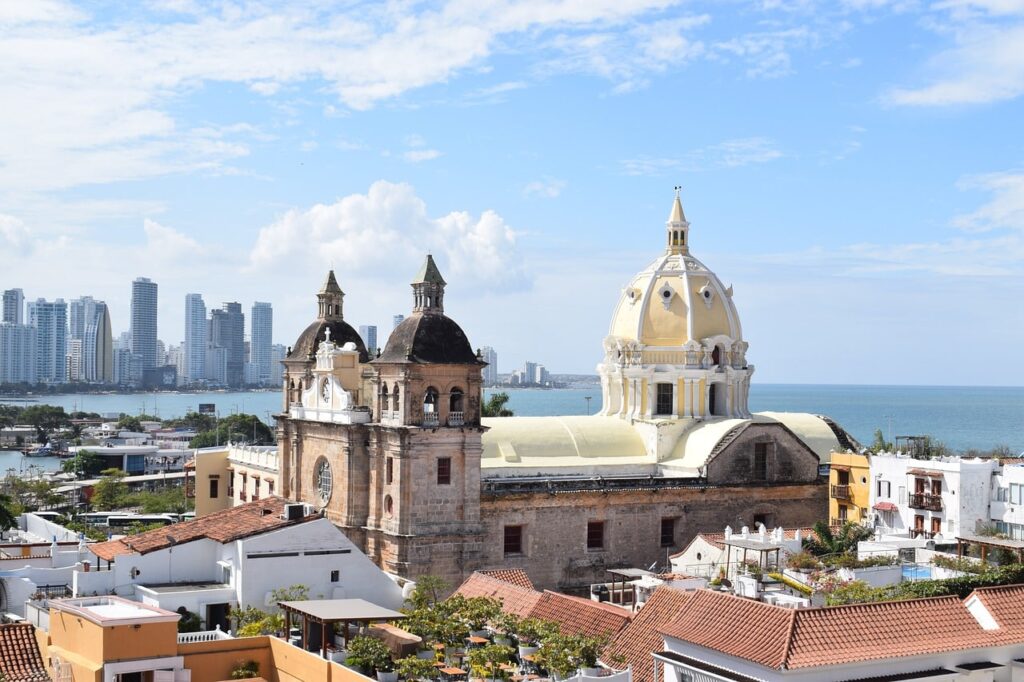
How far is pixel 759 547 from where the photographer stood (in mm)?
42781

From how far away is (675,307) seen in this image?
59750 millimetres

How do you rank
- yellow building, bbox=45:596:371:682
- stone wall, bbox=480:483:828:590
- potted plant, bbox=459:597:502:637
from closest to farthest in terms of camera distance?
yellow building, bbox=45:596:371:682 < potted plant, bbox=459:597:502:637 < stone wall, bbox=480:483:828:590

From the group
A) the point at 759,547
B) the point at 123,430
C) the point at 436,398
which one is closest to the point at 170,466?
the point at 123,430

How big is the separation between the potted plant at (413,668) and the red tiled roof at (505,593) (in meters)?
7.27

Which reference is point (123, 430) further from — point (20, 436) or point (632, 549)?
point (632, 549)

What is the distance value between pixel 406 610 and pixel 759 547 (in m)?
14.0

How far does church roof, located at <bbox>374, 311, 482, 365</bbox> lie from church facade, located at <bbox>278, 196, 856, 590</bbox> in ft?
0.23

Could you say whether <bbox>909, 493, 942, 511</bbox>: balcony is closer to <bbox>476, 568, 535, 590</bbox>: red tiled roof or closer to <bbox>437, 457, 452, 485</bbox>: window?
<bbox>476, 568, 535, 590</bbox>: red tiled roof

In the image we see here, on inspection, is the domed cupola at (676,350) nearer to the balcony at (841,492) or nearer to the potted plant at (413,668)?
the balcony at (841,492)

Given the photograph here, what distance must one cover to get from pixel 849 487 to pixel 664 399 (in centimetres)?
941

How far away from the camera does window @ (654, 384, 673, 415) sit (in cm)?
5888

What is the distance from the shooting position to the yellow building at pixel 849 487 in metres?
52.2

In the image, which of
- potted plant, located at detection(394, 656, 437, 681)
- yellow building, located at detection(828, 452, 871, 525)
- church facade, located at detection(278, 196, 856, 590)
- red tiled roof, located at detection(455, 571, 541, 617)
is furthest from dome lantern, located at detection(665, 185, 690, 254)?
potted plant, located at detection(394, 656, 437, 681)

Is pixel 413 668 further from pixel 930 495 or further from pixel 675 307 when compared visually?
pixel 675 307
